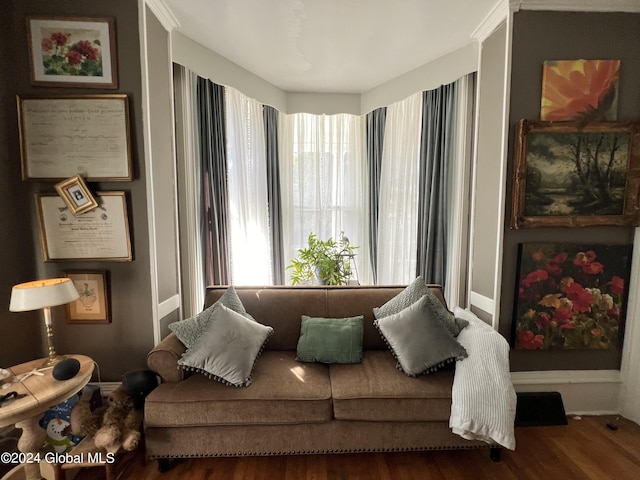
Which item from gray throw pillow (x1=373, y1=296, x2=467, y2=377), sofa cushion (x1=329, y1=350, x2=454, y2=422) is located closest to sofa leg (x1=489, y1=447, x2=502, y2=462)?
sofa cushion (x1=329, y1=350, x2=454, y2=422)

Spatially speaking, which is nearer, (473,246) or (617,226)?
(617,226)

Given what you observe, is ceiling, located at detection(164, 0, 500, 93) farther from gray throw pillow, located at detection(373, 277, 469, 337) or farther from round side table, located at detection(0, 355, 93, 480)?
round side table, located at detection(0, 355, 93, 480)

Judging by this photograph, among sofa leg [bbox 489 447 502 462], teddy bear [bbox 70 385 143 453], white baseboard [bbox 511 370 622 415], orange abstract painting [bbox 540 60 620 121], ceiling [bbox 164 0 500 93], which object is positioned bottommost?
sofa leg [bbox 489 447 502 462]

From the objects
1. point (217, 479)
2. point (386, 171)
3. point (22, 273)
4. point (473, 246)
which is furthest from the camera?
point (386, 171)

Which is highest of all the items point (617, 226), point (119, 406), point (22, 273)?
point (617, 226)

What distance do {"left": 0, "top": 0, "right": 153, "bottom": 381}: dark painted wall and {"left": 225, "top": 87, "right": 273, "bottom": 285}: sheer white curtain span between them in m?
0.97

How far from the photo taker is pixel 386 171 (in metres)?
3.32

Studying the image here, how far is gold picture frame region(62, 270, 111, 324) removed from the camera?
1.96 metres

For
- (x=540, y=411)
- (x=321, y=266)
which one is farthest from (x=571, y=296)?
(x=321, y=266)

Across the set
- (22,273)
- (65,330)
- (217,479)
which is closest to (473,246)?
(217,479)

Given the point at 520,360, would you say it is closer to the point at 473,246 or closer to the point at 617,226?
the point at 473,246

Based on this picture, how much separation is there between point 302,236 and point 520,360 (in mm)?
2348

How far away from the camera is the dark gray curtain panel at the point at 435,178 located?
2748 mm

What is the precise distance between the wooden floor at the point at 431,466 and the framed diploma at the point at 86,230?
1.25 meters
